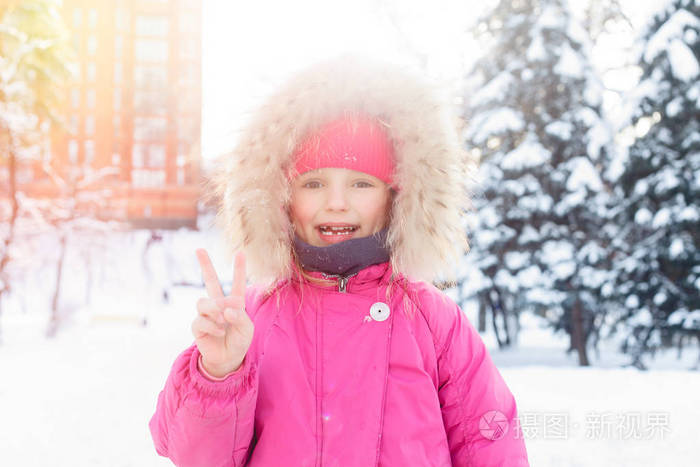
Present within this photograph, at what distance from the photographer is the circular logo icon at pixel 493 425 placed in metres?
1.60

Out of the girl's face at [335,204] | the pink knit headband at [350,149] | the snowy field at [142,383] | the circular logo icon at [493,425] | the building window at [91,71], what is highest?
the building window at [91,71]

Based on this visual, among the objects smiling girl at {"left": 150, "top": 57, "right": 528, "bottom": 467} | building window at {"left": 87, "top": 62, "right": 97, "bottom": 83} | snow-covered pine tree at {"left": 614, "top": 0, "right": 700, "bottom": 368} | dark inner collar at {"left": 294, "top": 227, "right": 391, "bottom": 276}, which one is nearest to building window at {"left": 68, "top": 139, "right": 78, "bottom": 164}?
building window at {"left": 87, "top": 62, "right": 97, "bottom": 83}

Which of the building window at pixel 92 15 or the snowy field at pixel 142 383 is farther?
the building window at pixel 92 15

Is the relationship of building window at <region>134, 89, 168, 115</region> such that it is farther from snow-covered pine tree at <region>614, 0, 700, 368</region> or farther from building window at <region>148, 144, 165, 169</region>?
snow-covered pine tree at <region>614, 0, 700, 368</region>

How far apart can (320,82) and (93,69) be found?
23.6 feet

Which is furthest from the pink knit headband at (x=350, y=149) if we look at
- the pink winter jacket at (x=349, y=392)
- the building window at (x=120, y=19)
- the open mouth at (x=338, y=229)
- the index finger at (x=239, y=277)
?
the building window at (x=120, y=19)

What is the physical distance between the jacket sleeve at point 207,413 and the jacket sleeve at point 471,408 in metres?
0.60

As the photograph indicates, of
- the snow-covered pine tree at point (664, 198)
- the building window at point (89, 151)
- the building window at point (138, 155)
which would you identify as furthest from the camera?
the building window at point (138, 155)

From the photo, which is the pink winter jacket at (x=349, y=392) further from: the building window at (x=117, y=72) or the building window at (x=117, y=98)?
the building window at (x=117, y=72)

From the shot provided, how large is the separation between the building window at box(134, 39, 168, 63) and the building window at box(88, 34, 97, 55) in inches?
21.5

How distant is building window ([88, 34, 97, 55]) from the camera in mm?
7680

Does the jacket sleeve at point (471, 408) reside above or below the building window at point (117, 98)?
below

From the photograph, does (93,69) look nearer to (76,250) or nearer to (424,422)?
(76,250)

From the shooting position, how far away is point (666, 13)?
7941 mm
